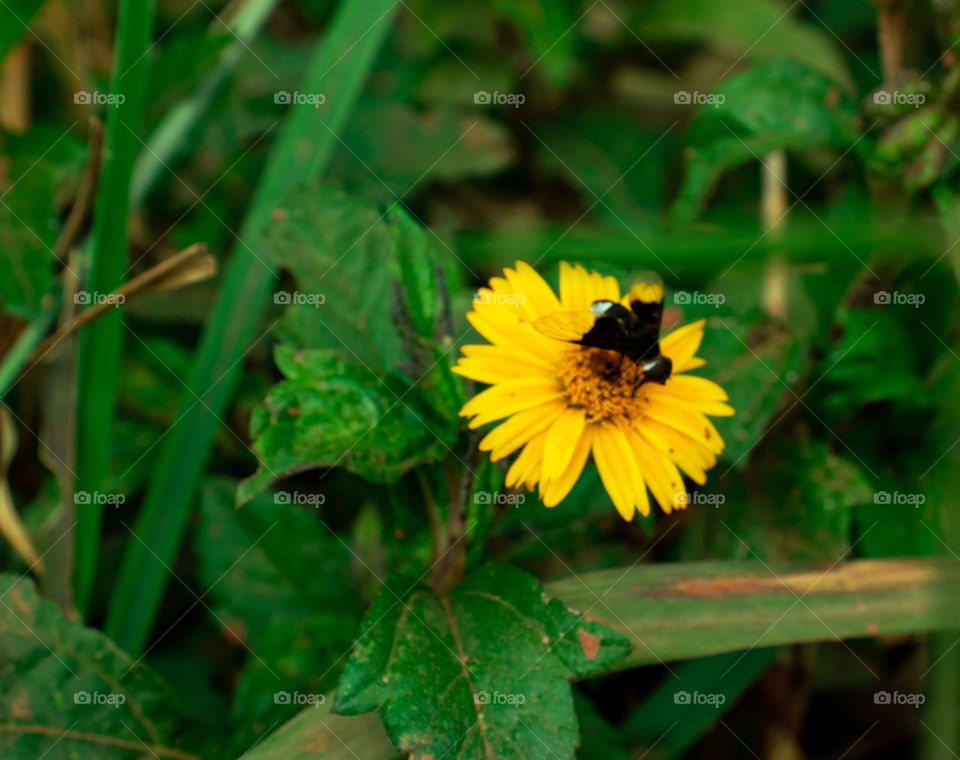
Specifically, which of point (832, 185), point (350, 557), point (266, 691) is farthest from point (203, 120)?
point (832, 185)

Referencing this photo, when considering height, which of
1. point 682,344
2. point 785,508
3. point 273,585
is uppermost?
point 682,344

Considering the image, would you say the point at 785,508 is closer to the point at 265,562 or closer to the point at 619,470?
the point at 619,470

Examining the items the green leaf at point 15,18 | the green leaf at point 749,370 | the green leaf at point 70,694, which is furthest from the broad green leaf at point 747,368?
the green leaf at point 15,18

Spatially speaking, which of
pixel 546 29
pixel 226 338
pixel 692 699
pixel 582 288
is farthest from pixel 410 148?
pixel 692 699

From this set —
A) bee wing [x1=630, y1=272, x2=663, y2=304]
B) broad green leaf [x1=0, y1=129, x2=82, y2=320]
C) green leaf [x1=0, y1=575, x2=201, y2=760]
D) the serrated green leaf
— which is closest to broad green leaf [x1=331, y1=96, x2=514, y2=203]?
broad green leaf [x1=0, y1=129, x2=82, y2=320]

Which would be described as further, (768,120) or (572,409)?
(768,120)

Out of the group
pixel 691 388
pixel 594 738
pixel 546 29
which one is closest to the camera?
pixel 691 388

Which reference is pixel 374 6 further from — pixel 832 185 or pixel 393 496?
pixel 832 185
